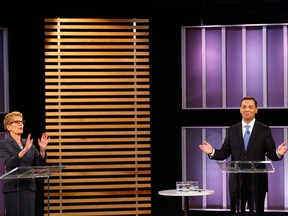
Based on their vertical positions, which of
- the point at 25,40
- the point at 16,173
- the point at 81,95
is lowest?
→ the point at 16,173

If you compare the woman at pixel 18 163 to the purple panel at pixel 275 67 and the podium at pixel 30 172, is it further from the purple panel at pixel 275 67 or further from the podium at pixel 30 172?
the purple panel at pixel 275 67

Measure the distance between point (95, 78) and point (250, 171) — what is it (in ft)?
14.0

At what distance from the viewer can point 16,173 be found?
5.61 m

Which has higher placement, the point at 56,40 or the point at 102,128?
the point at 56,40

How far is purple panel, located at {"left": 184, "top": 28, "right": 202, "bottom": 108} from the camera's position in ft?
30.6

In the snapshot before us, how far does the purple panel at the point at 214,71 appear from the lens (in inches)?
366

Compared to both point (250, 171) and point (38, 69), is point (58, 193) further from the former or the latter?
point (250, 171)

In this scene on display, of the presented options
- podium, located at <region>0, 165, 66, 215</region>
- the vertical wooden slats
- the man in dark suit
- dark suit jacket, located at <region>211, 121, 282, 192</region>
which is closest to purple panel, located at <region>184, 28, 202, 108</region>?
the vertical wooden slats

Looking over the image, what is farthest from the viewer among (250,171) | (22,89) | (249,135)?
(22,89)

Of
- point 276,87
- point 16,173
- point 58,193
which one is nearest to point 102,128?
point 58,193

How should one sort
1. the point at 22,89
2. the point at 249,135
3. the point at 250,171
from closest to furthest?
the point at 250,171 < the point at 249,135 < the point at 22,89

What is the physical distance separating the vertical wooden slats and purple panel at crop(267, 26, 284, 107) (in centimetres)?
187

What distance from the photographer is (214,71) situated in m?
9.32

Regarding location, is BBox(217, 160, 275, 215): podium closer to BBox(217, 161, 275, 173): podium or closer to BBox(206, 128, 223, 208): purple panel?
BBox(217, 161, 275, 173): podium
